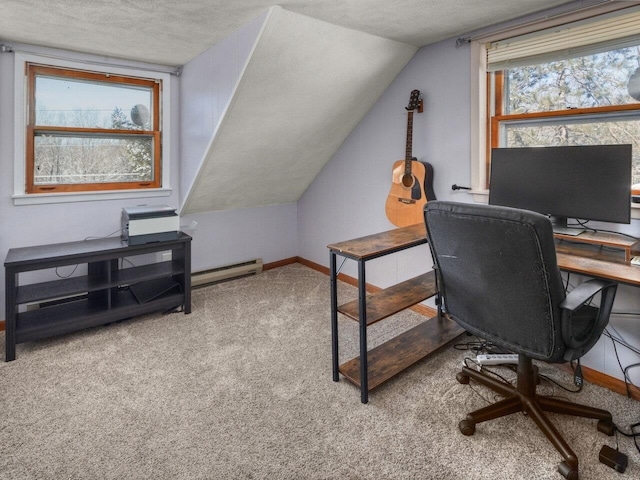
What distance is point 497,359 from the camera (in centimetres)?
230

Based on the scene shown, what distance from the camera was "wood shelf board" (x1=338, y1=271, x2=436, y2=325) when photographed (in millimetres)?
2070

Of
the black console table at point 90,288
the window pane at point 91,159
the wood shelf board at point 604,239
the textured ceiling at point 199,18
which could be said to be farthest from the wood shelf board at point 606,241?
the window pane at point 91,159

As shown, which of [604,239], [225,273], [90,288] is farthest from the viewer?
[225,273]

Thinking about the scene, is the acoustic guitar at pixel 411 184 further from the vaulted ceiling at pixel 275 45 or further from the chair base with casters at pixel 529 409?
the chair base with casters at pixel 529 409

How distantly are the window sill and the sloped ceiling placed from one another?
299 mm

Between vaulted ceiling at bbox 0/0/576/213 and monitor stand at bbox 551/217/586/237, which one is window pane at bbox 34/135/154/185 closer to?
vaulted ceiling at bbox 0/0/576/213

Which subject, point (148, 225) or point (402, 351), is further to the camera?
point (148, 225)

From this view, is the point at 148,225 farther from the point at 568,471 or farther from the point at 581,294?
the point at 568,471

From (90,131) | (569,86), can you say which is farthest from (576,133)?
(90,131)

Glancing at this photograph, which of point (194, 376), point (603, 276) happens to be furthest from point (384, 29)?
point (194, 376)

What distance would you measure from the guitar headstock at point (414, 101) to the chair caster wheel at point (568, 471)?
235 cm

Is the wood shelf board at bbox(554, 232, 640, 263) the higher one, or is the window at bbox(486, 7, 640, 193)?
the window at bbox(486, 7, 640, 193)

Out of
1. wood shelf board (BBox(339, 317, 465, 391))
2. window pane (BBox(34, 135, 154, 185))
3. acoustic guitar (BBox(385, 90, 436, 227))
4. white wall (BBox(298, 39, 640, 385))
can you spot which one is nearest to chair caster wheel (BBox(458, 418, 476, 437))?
wood shelf board (BBox(339, 317, 465, 391))

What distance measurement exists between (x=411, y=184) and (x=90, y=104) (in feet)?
8.70
